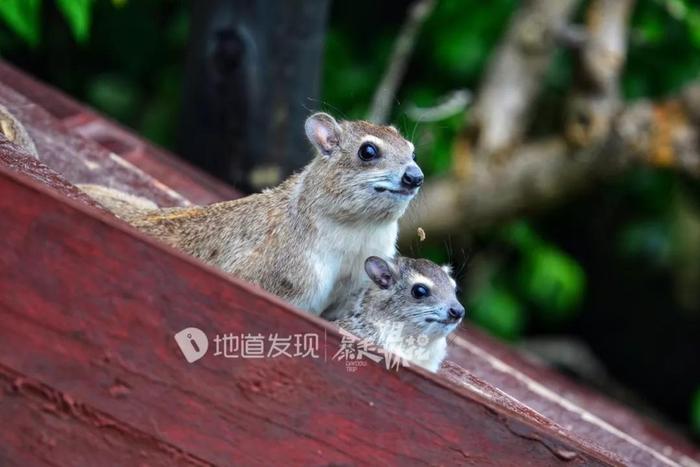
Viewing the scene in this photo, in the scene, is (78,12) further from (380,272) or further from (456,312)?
(456,312)

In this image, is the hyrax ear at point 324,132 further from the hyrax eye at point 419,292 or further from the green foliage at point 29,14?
the green foliage at point 29,14

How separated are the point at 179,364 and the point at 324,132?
1.75 meters

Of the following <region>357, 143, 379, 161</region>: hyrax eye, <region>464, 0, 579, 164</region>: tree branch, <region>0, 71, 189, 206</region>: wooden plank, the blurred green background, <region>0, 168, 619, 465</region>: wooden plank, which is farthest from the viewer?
the blurred green background

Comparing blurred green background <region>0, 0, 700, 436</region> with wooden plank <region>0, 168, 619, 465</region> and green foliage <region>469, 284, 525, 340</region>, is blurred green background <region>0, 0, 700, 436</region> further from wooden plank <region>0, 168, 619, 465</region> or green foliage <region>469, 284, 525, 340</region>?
wooden plank <region>0, 168, 619, 465</region>

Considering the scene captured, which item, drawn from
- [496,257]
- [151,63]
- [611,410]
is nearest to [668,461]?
[611,410]

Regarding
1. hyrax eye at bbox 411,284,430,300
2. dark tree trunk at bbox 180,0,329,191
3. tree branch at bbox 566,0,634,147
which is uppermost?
tree branch at bbox 566,0,634,147

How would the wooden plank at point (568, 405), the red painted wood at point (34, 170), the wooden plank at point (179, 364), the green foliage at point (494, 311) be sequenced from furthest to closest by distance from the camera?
the green foliage at point (494, 311) < the wooden plank at point (568, 405) < the red painted wood at point (34, 170) < the wooden plank at point (179, 364)

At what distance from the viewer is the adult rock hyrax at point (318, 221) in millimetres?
4289

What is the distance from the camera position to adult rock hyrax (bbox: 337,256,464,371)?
411 centimetres

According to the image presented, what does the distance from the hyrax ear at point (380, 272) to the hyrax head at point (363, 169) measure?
192mm

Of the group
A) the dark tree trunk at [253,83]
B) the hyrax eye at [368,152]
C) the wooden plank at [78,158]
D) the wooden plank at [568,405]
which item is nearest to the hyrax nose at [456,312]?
the wooden plank at [568,405]

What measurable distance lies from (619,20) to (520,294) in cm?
235

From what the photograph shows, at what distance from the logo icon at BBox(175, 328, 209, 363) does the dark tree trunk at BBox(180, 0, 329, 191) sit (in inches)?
161

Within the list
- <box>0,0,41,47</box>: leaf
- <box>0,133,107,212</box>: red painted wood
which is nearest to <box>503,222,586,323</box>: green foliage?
<box>0,0,41,47</box>: leaf
